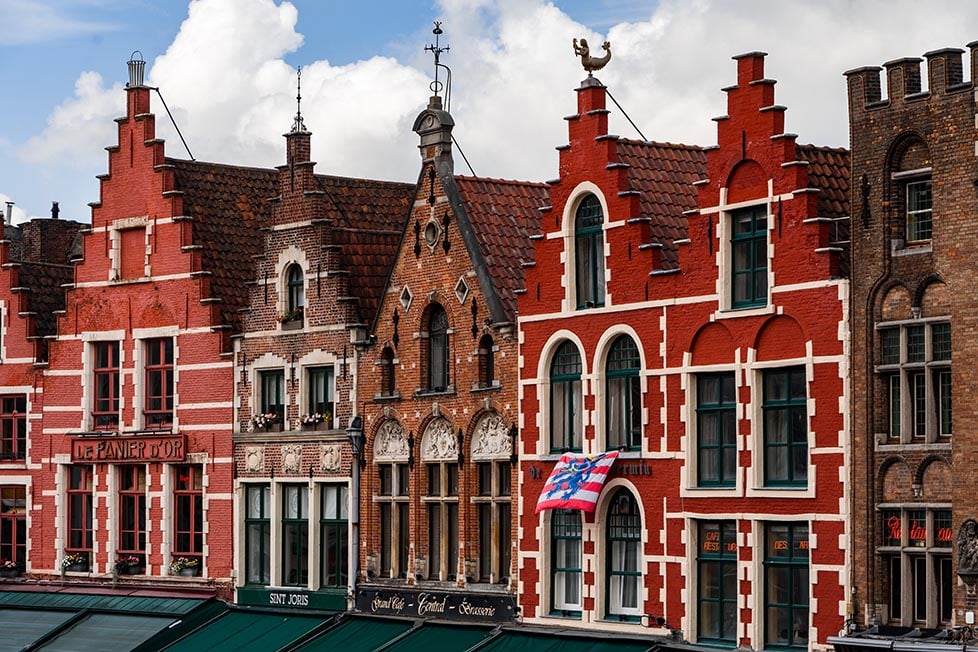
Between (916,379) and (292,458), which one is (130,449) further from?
(916,379)

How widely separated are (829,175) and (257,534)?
14.7 metres

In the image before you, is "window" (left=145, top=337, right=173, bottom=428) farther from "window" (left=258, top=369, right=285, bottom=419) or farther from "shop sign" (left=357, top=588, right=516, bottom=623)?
"shop sign" (left=357, top=588, right=516, bottom=623)

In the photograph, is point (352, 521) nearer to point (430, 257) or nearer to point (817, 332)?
point (430, 257)

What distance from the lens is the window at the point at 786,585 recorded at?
31.5 m

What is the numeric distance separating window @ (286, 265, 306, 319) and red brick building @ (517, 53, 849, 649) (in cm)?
659

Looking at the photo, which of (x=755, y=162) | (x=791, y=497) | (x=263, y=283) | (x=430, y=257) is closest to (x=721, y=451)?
(x=791, y=497)

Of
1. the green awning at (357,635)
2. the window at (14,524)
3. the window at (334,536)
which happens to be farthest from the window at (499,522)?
the window at (14,524)

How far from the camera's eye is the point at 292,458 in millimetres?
41750

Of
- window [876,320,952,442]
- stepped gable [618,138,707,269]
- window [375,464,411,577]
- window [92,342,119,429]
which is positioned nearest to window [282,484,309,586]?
window [375,464,411,577]

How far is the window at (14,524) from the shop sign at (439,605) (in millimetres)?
11137

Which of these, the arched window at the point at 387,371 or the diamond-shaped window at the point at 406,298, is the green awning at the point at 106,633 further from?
the diamond-shaped window at the point at 406,298

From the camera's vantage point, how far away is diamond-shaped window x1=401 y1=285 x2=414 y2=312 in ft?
127

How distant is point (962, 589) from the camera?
28.8 m

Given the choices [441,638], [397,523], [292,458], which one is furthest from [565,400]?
[292,458]
